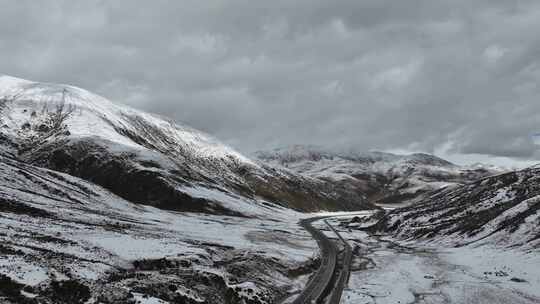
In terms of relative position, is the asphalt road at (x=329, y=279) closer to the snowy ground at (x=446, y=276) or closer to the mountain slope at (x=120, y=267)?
the snowy ground at (x=446, y=276)

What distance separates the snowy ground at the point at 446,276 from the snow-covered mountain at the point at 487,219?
13.8 ft

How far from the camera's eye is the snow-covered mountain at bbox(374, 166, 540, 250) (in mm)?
68125

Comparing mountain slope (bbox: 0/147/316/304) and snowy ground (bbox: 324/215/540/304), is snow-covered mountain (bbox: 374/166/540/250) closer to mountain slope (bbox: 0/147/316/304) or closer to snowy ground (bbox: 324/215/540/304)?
snowy ground (bbox: 324/215/540/304)

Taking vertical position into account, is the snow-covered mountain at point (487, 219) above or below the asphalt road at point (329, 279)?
above

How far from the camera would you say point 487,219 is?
81.4m

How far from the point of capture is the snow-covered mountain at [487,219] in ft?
224

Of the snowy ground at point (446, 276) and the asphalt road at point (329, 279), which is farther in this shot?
the snowy ground at point (446, 276)

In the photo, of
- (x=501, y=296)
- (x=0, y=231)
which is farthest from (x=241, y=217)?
(x=501, y=296)

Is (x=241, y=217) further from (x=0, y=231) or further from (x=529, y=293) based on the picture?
(x=529, y=293)

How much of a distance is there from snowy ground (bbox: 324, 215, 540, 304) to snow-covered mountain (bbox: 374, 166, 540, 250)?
166 inches

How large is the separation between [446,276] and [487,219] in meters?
34.8

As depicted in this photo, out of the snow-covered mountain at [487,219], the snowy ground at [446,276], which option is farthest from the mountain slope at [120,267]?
the snow-covered mountain at [487,219]

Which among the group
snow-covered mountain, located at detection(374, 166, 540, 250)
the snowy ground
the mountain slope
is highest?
snow-covered mountain, located at detection(374, 166, 540, 250)

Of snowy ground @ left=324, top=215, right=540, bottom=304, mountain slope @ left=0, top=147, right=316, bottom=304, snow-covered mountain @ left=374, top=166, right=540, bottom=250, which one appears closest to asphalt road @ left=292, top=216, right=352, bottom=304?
snowy ground @ left=324, top=215, right=540, bottom=304
